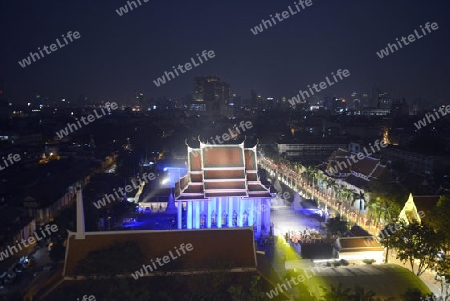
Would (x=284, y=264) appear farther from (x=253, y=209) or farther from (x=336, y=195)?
(x=336, y=195)

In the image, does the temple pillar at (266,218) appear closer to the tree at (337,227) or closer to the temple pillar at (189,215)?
the tree at (337,227)

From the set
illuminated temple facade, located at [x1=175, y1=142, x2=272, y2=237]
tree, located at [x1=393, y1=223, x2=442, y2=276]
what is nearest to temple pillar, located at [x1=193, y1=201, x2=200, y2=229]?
illuminated temple facade, located at [x1=175, y1=142, x2=272, y2=237]

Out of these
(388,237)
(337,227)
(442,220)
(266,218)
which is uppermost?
(442,220)

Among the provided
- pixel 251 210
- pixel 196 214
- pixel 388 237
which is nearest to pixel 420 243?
pixel 388 237

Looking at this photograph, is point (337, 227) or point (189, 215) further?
point (189, 215)

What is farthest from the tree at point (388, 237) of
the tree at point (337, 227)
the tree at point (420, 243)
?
the tree at point (337, 227)

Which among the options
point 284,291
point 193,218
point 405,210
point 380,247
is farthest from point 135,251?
point 405,210

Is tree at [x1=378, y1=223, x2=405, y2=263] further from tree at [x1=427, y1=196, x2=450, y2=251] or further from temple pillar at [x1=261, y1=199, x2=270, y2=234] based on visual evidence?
temple pillar at [x1=261, y1=199, x2=270, y2=234]

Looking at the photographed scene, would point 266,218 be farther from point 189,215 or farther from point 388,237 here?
point 388,237
